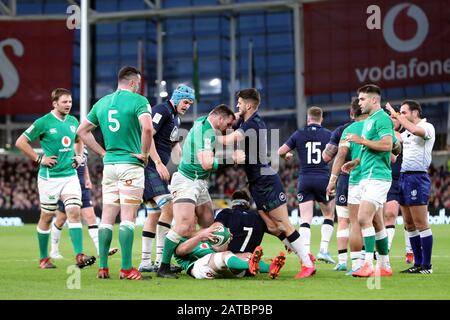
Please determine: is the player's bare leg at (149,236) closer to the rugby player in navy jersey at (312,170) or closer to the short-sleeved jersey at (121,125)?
the short-sleeved jersey at (121,125)

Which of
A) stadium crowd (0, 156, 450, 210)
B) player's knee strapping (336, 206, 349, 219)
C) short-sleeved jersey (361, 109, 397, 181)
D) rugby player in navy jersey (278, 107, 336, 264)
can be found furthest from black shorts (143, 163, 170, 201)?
stadium crowd (0, 156, 450, 210)

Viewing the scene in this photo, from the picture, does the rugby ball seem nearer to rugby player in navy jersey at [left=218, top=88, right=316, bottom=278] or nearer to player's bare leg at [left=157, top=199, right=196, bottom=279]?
player's bare leg at [left=157, top=199, right=196, bottom=279]

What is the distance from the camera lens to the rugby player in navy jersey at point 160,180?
36.1 ft

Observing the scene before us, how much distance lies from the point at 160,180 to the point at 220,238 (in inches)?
53.9

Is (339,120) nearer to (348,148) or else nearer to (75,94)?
(75,94)

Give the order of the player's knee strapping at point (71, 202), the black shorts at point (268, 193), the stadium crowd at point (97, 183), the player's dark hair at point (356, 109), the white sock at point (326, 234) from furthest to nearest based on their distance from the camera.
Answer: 1. the stadium crowd at point (97, 183)
2. the white sock at point (326, 234)
3. the player's knee strapping at point (71, 202)
4. the player's dark hair at point (356, 109)
5. the black shorts at point (268, 193)

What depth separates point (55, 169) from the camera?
11.9m

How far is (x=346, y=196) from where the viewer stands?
11.8 m

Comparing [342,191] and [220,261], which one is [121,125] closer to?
[220,261]

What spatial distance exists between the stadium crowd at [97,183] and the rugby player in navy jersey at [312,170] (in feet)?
67.9

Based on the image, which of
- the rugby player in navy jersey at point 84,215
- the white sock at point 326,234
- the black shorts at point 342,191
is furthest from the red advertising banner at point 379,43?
the black shorts at point 342,191
